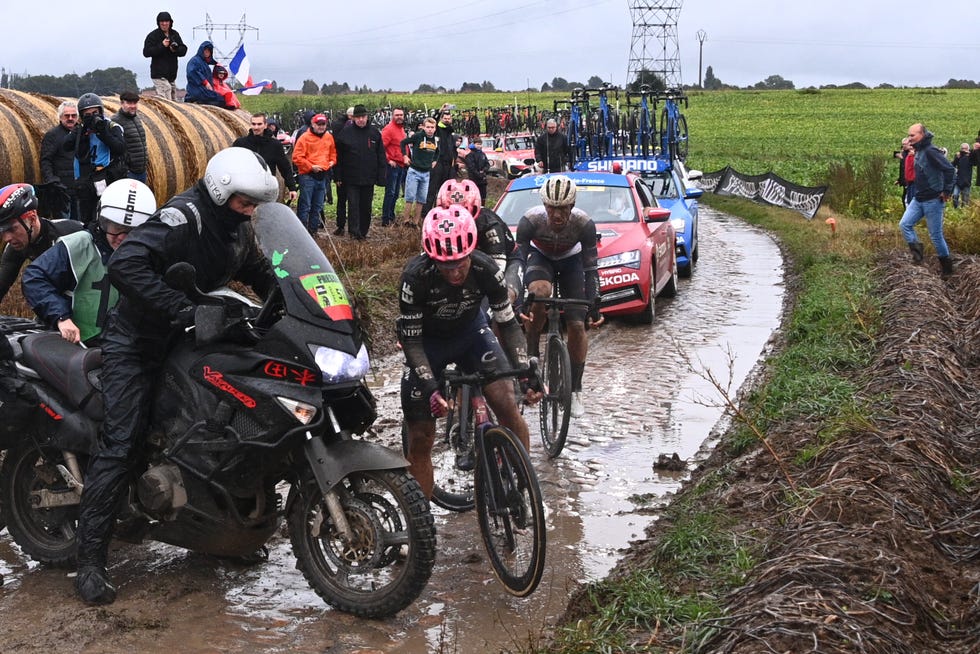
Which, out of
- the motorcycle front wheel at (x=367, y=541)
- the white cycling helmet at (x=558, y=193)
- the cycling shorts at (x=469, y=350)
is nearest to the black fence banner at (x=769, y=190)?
the white cycling helmet at (x=558, y=193)

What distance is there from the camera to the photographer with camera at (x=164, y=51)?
17953 millimetres

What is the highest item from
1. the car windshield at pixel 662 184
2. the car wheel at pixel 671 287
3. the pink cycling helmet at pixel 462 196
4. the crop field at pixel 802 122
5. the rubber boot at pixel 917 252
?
the pink cycling helmet at pixel 462 196

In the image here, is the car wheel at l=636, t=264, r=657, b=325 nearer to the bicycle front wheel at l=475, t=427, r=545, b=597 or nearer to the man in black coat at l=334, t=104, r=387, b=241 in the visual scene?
the man in black coat at l=334, t=104, r=387, b=241

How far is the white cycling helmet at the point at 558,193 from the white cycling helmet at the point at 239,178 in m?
3.92

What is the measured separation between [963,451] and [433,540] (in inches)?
154

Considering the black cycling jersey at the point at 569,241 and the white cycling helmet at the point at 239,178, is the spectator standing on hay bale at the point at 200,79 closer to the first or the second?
the black cycling jersey at the point at 569,241

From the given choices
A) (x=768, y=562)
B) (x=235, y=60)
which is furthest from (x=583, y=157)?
(x=768, y=562)

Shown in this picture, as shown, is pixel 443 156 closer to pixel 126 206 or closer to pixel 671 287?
pixel 671 287

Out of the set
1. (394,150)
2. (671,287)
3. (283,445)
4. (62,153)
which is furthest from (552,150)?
(283,445)

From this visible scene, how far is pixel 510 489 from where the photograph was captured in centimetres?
610

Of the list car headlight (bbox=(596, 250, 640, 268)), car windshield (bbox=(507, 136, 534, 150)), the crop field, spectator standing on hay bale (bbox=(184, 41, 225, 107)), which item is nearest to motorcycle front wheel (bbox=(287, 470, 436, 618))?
car headlight (bbox=(596, 250, 640, 268))

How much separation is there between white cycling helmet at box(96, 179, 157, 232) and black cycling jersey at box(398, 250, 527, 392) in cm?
148

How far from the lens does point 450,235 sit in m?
6.40

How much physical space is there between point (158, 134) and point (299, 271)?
10.7 m
